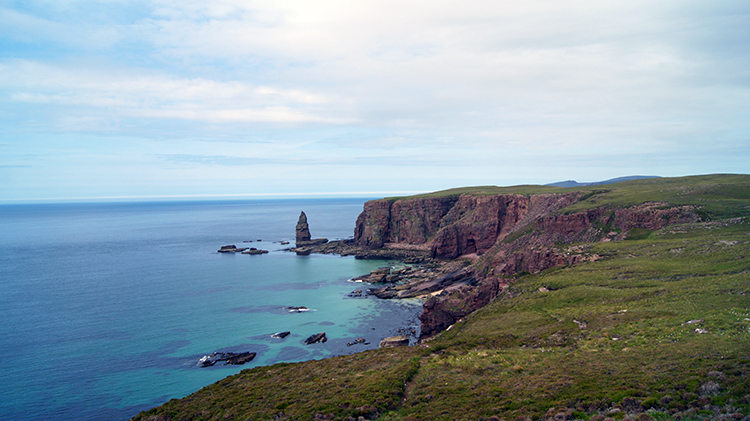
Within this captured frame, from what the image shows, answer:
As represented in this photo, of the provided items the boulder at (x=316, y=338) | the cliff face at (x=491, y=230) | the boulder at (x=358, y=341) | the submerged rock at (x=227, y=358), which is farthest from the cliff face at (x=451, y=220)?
the submerged rock at (x=227, y=358)

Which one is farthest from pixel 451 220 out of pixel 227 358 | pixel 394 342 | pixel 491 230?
pixel 227 358

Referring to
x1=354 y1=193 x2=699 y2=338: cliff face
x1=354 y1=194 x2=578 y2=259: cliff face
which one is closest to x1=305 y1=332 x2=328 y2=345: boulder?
x1=354 y1=193 x2=699 y2=338: cliff face

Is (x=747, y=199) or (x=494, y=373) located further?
(x=747, y=199)

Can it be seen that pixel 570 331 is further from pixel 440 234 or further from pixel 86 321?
pixel 440 234

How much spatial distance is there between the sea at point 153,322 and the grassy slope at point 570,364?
17787 mm

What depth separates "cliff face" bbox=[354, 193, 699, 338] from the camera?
192 feet

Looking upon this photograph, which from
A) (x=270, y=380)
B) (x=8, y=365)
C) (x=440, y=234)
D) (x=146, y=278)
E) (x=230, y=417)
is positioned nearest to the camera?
(x=230, y=417)

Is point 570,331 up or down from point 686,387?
down

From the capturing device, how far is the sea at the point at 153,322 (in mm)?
44000

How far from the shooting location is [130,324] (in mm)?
64812

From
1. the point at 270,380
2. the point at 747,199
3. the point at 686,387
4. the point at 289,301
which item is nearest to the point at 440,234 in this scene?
the point at 289,301

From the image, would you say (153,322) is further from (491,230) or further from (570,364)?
(491,230)

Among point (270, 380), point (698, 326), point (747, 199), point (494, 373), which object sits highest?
point (747, 199)

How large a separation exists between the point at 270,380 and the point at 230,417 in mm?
6650
